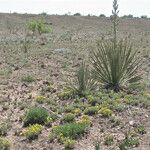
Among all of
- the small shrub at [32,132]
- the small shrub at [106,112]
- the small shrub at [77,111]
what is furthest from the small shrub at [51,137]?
the small shrub at [106,112]

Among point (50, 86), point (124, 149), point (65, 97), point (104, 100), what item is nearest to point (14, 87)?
point (50, 86)

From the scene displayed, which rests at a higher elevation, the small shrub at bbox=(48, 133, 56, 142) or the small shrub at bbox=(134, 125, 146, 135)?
the small shrub at bbox=(134, 125, 146, 135)

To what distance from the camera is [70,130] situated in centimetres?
906

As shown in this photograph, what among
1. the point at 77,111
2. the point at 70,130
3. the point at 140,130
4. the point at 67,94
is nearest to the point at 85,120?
the point at 70,130

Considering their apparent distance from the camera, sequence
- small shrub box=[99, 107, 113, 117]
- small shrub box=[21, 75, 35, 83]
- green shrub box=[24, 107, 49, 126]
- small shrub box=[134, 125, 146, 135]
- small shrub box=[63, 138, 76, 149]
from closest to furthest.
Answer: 1. small shrub box=[63, 138, 76, 149]
2. small shrub box=[134, 125, 146, 135]
3. green shrub box=[24, 107, 49, 126]
4. small shrub box=[99, 107, 113, 117]
5. small shrub box=[21, 75, 35, 83]

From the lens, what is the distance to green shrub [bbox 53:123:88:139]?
9.00 m

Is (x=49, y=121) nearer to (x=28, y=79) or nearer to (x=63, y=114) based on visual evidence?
(x=63, y=114)

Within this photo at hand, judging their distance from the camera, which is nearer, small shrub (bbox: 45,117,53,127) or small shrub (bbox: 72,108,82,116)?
small shrub (bbox: 45,117,53,127)

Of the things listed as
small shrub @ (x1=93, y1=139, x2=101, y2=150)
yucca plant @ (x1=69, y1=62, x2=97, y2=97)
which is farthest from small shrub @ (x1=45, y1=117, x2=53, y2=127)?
yucca plant @ (x1=69, y1=62, x2=97, y2=97)

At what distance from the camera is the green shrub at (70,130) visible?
9.00m

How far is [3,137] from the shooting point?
30.7 feet

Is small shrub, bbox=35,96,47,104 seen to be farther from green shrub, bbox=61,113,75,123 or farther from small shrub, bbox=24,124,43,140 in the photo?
small shrub, bbox=24,124,43,140

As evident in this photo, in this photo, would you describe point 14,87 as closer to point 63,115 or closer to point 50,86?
point 50,86

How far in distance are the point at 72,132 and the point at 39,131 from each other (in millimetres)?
807
